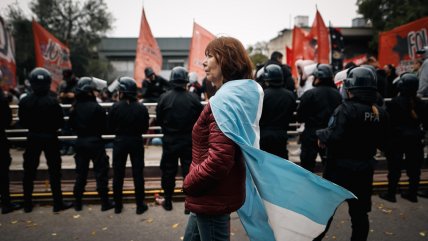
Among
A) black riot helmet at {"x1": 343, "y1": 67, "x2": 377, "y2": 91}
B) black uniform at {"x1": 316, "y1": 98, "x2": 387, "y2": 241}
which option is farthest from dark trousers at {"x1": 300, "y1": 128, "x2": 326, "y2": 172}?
black riot helmet at {"x1": 343, "y1": 67, "x2": 377, "y2": 91}

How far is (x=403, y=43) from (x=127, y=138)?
8.25 metres

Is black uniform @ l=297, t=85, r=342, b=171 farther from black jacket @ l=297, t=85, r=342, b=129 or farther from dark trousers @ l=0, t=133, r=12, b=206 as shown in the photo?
dark trousers @ l=0, t=133, r=12, b=206

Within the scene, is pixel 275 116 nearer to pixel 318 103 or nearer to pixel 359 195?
Result: pixel 318 103

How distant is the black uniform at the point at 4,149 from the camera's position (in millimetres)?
5188

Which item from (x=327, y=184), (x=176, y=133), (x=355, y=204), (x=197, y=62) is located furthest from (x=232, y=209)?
(x=197, y=62)

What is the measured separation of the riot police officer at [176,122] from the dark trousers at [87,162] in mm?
1072

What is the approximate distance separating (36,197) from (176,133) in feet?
9.64

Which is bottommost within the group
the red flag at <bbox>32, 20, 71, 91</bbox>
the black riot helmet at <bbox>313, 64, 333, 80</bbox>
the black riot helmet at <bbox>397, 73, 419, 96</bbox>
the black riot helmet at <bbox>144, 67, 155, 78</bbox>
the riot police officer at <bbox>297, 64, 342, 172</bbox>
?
the riot police officer at <bbox>297, 64, 342, 172</bbox>

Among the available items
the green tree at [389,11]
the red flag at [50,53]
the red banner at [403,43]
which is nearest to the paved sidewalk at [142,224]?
the red flag at [50,53]

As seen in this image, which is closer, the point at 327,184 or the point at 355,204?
the point at 327,184

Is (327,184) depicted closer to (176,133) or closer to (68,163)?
(176,133)

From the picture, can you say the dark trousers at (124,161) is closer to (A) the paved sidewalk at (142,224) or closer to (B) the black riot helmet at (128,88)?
(A) the paved sidewalk at (142,224)

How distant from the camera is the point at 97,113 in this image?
5.46 m

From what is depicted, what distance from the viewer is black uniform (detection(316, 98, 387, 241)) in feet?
11.6
